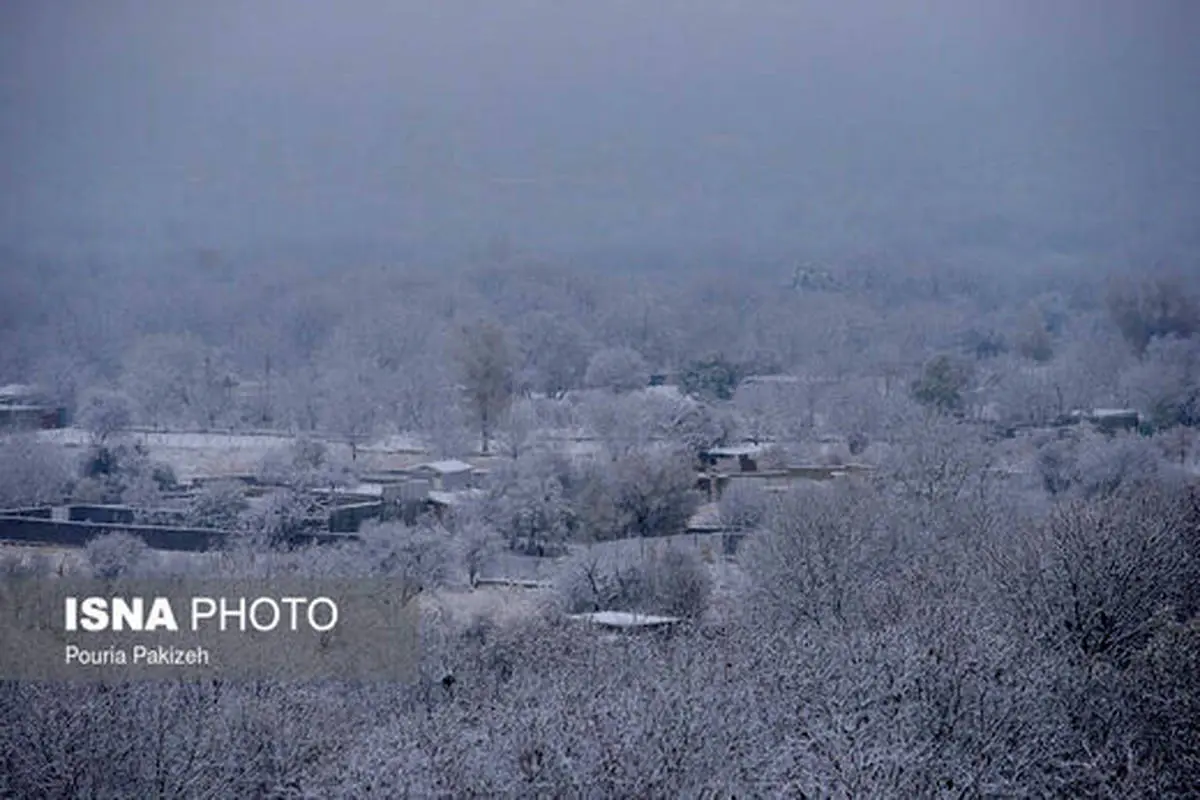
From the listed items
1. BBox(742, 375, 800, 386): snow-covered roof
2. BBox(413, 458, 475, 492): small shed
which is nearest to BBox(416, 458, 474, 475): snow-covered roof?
BBox(413, 458, 475, 492): small shed

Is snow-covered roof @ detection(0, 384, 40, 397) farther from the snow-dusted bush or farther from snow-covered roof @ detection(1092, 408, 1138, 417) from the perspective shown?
snow-covered roof @ detection(1092, 408, 1138, 417)

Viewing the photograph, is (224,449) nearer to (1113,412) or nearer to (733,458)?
(733,458)

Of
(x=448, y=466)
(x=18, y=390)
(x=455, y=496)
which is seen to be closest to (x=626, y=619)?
(x=455, y=496)

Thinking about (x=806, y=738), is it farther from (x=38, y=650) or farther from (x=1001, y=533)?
(x=1001, y=533)

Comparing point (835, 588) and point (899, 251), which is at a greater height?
point (899, 251)

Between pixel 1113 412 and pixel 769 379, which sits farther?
pixel 769 379

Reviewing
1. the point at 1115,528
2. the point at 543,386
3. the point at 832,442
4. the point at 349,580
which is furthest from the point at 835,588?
the point at 543,386
